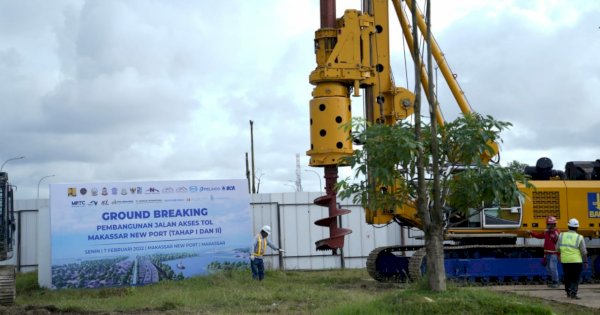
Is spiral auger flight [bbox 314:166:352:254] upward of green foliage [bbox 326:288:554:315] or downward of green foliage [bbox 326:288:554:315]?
upward

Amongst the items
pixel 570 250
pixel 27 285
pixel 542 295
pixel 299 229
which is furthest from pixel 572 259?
pixel 27 285

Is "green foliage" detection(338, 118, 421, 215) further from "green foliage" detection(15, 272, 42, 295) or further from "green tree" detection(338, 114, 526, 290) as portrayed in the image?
"green foliage" detection(15, 272, 42, 295)

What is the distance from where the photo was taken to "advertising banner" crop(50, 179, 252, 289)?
65.0ft

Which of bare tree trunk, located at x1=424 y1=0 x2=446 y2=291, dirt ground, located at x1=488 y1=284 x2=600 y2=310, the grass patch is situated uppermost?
bare tree trunk, located at x1=424 y1=0 x2=446 y2=291

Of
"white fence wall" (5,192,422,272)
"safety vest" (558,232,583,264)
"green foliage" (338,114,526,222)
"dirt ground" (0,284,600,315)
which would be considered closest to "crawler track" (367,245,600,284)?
"dirt ground" (0,284,600,315)

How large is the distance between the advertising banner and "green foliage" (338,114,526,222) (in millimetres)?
8669

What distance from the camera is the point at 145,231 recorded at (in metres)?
20.4

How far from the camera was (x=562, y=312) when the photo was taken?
14.1 metres

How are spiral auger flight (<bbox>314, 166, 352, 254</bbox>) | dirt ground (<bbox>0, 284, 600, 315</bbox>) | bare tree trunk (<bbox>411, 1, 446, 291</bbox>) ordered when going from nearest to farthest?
bare tree trunk (<bbox>411, 1, 446, 291</bbox>) → dirt ground (<bbox>0, 284, 600, 315</bbox>) → spiral auger flight (<bbox>314, 166, 352, 254</bbox>)

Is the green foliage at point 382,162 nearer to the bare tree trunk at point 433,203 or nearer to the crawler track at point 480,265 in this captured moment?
the bare tree trunk at point 433,203

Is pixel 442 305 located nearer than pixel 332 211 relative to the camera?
Yes

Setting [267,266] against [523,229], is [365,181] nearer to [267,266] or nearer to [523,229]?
[523,229]

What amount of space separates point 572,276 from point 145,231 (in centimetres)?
1015

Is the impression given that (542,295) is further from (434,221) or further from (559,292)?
(434,221)
